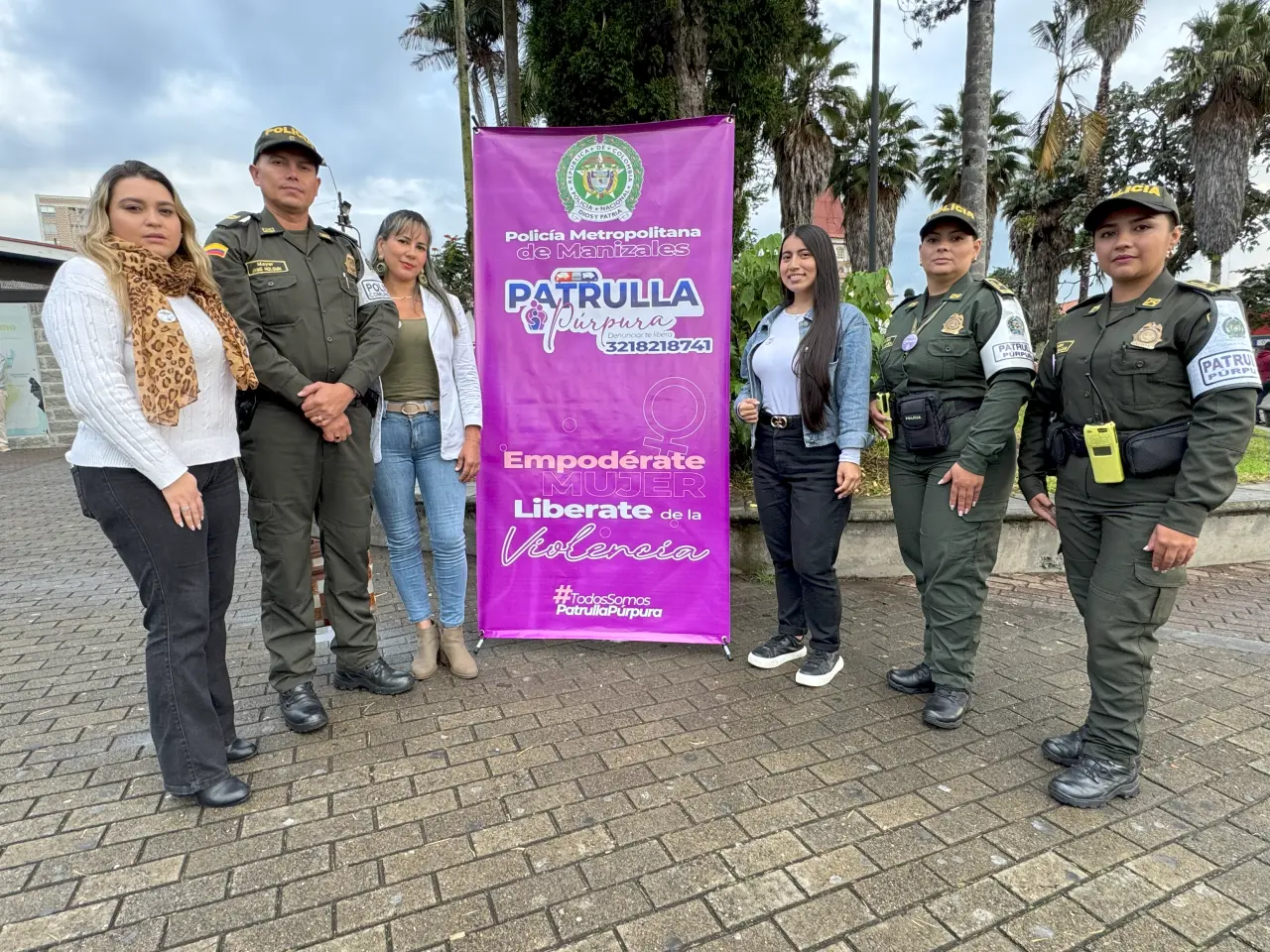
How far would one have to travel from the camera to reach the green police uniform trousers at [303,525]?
2717 mm

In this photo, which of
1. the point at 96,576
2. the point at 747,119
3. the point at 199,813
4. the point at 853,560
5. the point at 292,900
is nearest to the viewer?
the point at 292,900

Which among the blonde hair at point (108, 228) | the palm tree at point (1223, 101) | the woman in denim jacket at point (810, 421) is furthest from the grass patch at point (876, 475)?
the palm tree at point (1223, 101)

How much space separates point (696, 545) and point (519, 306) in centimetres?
150

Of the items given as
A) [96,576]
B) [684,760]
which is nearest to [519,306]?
[684,760]

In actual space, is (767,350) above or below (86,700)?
above

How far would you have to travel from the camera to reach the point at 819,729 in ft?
9.37

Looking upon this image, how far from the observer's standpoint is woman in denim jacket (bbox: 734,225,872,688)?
9.97ft

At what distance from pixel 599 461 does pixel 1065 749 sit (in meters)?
2.31

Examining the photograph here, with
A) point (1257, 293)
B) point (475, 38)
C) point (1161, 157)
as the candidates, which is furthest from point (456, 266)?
point (1257, 293)

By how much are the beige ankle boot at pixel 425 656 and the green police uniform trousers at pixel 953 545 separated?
2303 millimetres

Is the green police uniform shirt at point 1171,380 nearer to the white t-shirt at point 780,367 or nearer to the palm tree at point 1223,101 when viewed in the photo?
the white t-shirt at point 780,367

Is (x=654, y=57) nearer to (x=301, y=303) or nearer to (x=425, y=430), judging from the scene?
A: (x=425, y=430)

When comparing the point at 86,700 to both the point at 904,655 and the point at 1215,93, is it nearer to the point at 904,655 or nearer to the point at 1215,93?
the point at 904,655

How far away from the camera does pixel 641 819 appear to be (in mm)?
2289
